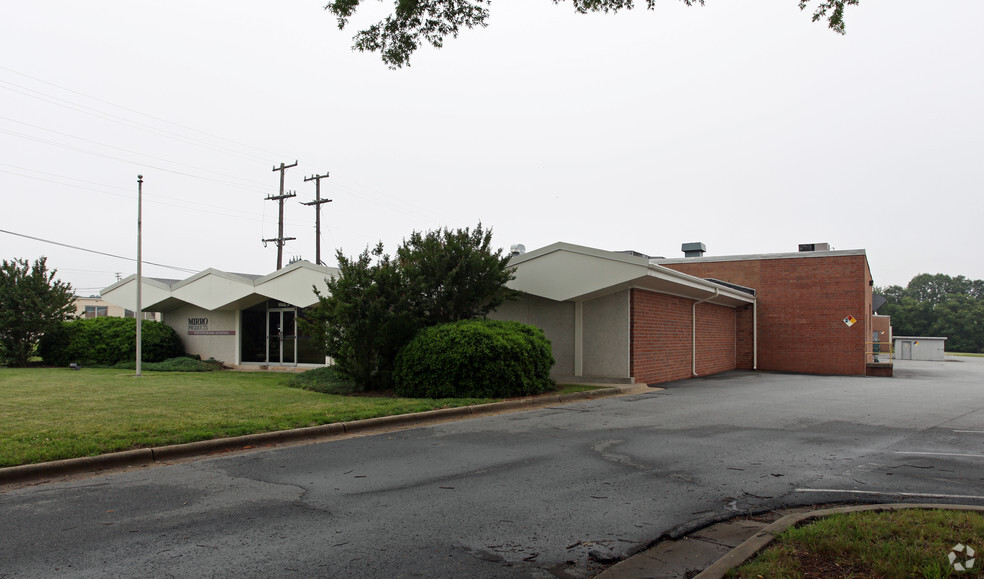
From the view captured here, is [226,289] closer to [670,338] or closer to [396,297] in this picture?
[396,297]

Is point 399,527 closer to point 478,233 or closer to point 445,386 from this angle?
point 445,386

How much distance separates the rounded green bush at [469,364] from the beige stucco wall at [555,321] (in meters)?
4.75

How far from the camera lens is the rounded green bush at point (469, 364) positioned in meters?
12.8

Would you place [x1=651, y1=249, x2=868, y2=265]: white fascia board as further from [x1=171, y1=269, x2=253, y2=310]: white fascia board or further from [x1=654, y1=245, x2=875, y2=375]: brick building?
[x1=171, y1=269, x2=253, y2=310]: white fascia board

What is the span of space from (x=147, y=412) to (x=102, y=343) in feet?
57.5

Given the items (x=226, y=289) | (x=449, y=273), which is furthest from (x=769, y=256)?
(x=226, y=289)

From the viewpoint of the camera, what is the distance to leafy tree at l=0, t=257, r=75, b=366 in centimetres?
2344

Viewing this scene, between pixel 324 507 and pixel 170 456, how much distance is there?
3.21 m

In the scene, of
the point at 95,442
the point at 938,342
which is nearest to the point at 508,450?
the point at 95,442

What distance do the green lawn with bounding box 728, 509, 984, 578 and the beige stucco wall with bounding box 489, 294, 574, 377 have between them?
13.8m

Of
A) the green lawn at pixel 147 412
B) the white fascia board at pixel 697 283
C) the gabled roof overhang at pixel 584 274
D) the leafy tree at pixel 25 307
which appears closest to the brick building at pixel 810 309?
the white fascia board at pixel 697 283

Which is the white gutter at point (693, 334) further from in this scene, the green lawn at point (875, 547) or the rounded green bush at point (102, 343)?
the rounded green bush at point (102, 343)

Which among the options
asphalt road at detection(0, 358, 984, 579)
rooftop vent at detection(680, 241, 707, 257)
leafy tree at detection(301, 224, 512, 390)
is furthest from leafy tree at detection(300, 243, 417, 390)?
rooftop vent at detection(680, 241, 707, 257)

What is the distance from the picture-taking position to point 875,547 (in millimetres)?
3861
